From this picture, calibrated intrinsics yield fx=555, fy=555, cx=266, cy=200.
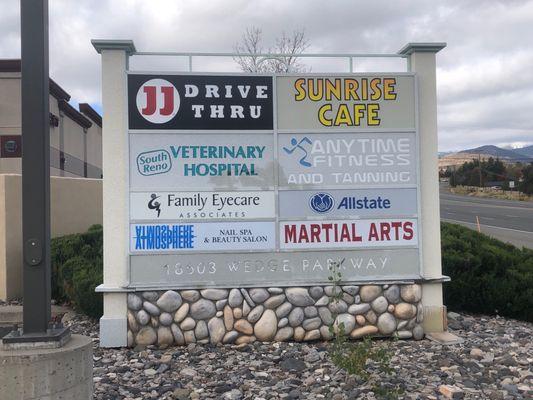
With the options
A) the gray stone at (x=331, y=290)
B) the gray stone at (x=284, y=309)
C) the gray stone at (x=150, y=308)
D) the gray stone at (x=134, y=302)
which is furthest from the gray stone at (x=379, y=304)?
the gray stone at (x=134, y=302)

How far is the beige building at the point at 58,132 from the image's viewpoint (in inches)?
862

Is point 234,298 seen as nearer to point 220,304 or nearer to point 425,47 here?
point 220,304

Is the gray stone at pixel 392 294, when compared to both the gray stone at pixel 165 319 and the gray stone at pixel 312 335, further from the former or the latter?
the gray stone at pixel 165 319

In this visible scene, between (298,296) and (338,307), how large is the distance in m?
0.49

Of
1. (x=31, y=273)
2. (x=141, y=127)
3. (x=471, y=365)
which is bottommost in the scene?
(x=471, y=365)

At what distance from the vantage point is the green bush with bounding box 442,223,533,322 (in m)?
7.55

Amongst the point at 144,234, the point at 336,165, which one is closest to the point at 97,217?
the point at 144,234

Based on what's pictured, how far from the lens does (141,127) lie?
6.29 metres

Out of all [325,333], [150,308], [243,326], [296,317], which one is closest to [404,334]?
[325,333]

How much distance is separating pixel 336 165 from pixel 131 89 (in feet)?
8.25

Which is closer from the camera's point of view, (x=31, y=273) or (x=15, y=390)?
(x=15, y=390)

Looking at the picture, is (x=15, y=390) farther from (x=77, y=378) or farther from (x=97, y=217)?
(x=97, y=217)

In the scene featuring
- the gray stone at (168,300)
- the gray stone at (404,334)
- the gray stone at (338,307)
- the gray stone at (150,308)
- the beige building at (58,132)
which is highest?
the beige building at (58,132)

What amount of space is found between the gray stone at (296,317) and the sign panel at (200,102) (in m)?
2.14
